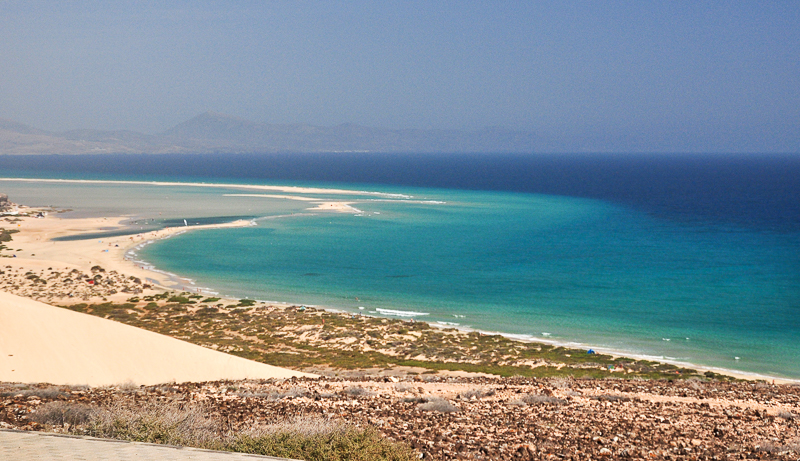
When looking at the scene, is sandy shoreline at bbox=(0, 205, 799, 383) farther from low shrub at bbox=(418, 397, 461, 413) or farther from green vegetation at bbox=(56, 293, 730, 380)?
low shrub at bbox=(418, 397, 461, 413)

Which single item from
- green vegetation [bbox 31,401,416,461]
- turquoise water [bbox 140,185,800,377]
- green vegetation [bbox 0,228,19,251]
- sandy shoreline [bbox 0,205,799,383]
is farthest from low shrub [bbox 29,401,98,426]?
green vegetation [bbox 0,228,19,251]

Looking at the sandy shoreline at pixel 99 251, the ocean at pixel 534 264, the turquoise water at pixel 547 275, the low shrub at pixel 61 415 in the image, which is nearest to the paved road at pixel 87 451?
the low shrub at pixel 61 415

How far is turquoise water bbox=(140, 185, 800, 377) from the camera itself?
31.2m

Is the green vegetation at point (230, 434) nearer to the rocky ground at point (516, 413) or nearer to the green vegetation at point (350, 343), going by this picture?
the rocky ground at point (516, 413)

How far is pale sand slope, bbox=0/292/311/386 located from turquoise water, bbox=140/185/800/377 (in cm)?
1679

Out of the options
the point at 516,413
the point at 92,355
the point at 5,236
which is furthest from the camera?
the point at 5,236

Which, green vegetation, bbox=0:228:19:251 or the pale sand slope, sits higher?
the pale sand slope

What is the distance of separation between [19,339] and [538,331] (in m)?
22.8

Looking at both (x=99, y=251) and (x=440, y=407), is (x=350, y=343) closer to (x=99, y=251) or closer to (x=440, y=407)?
(x=440, y=407)

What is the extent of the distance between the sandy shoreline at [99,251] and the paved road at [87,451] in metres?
23.9

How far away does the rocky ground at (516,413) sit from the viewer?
8.59 meters

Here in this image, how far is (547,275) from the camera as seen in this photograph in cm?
4384

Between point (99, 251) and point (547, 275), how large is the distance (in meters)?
36.2

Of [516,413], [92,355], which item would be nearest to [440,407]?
[516,413]
